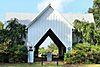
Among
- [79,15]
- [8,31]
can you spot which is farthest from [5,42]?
[79,15]

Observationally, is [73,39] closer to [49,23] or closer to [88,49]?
[49,23]

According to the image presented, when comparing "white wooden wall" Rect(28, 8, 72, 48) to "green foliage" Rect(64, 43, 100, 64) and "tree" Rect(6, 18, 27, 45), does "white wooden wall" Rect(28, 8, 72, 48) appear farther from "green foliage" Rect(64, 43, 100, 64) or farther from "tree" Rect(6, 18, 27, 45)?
"green foliage" Rect(64, 43, 100, 64)

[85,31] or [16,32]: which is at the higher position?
[85,31]

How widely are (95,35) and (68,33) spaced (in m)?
3.07

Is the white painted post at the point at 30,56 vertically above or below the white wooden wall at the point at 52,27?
below

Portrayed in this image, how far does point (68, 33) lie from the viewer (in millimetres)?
35406

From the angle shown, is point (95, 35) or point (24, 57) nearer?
point (24, 57)

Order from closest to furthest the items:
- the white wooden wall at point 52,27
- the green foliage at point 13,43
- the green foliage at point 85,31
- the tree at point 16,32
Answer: the green foliage at point 13,43, the tree at point 16,32, the green foliage at point 85,31, the white wooden wall at point 52,27

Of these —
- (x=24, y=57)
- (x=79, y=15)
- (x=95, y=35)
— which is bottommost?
(x=24, y=57)

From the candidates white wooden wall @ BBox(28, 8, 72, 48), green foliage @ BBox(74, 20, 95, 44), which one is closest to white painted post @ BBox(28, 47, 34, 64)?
white wooden wall @ BBox(28, 8, 72, 48)

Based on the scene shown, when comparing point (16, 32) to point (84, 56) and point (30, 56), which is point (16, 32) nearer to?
point (30, 56)

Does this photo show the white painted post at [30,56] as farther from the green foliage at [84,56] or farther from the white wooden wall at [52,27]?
the green foliage at [84,56]

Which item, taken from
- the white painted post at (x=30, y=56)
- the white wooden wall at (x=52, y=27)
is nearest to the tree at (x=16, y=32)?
the white wooden wall at (x=52, y=27)

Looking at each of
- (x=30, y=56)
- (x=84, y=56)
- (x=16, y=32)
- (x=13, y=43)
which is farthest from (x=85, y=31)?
(x=13, y=43)
